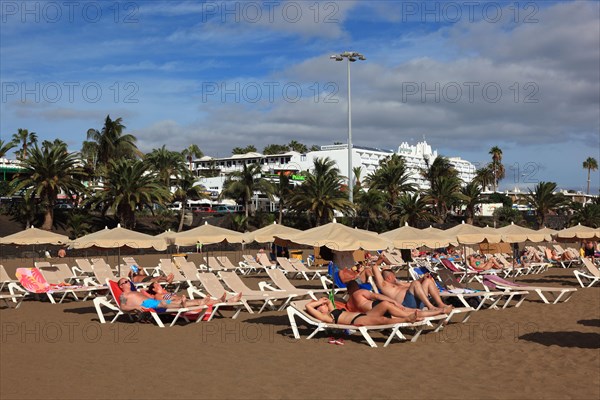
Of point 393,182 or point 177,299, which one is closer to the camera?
point 177,299

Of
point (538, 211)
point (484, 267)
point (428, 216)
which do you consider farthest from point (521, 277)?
point (538, 211)

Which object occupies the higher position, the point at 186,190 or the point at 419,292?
the point at 186,190

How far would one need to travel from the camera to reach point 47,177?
36969mm

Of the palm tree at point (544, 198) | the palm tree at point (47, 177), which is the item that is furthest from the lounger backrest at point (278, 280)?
the palm tree at point (544, 198)

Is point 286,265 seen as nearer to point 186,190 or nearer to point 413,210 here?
point 413,210

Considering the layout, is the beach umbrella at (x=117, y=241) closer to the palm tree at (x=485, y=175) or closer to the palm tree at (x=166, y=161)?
the palm tree at (x=166, y=161)

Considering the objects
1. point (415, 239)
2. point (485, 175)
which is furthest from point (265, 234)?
point (485, 175)

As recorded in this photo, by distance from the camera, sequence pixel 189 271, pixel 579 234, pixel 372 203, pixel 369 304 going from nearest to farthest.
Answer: pixel 369 304, pixel 189 271, pixel 579 234, pixel 372 203

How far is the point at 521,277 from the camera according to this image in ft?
66.6

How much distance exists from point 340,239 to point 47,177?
30.1 m

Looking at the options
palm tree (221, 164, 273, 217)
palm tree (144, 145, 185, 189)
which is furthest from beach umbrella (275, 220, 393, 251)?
palm tree (144, 145, 185, 189)

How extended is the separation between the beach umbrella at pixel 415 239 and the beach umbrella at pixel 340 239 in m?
3.42

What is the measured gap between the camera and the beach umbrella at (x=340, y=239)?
35.2 ft

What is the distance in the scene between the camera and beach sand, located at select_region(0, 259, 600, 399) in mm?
6059
